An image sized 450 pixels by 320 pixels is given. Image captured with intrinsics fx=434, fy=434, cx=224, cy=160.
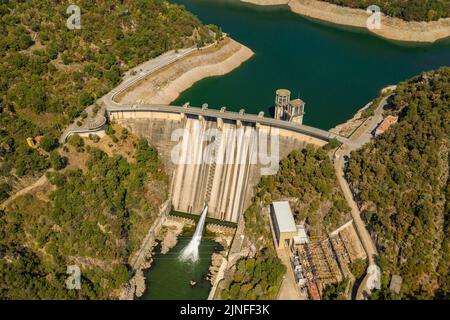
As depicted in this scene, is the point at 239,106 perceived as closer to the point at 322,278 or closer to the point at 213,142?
the point at 213,142

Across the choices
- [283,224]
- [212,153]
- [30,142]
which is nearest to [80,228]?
[30,142]

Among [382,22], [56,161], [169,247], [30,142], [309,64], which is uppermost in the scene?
[382,22]

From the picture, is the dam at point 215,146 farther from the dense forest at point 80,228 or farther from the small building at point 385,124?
the dense forest at point 80,228

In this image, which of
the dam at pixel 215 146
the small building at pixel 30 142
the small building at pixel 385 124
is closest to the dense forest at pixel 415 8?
the small building at pixel 385 124

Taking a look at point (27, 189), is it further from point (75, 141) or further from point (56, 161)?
point (75, 141)

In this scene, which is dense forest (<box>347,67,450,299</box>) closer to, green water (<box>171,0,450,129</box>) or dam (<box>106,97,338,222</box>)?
dam (<box>106,97,338,222</box>)
